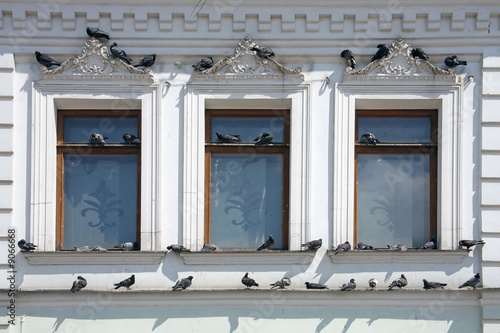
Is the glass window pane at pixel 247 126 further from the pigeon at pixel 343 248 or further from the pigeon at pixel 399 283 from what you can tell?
the pigeon at pixel 399 283

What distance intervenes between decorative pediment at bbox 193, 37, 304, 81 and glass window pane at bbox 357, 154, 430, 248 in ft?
4.93

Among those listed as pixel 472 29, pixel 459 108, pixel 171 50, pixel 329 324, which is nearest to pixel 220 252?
pixel 329 324

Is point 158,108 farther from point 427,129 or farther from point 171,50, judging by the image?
point 427,129

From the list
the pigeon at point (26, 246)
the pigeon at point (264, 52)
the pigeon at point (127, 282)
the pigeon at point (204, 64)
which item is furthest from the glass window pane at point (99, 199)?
the pigeon at point (264, 52)

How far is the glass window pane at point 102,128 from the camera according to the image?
39.5 feet

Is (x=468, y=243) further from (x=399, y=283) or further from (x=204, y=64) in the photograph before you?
(x=204, y=64)

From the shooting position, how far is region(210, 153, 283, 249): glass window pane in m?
11.9

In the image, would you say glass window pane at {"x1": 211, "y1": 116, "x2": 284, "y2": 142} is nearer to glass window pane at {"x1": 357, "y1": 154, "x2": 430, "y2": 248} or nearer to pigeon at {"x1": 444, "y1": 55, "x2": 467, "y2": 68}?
glass window pane at {"x1": 357, "y1": 154, "x2": 430, "y2": 248}

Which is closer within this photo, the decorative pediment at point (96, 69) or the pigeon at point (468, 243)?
the pigeon at point (468, 243)

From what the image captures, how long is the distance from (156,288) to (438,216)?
3749mm

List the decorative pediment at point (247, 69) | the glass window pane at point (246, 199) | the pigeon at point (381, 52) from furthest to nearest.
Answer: the glass window pane at point (246, 199), the decorative pediment at point (247, 69), the pigeon at point (381, 52)

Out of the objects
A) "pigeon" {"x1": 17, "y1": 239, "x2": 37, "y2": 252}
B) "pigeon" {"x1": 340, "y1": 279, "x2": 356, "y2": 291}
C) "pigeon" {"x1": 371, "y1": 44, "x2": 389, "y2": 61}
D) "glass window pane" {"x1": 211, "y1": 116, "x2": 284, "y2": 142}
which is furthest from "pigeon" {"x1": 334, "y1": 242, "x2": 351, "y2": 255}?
"pigeon" {"x1": 17, "y1": 239, "x2": 37, "y2": 252}

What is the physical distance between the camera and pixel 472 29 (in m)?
11.8

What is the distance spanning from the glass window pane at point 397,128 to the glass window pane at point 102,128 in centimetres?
308
